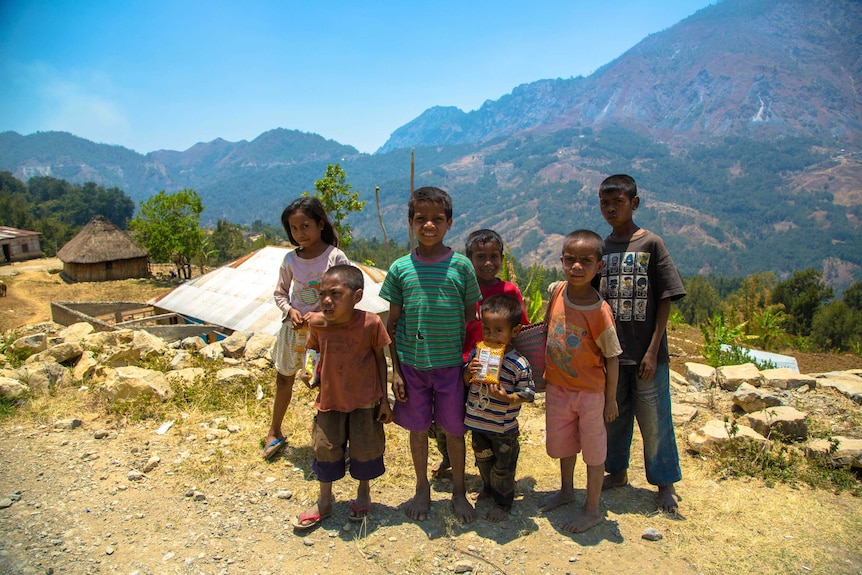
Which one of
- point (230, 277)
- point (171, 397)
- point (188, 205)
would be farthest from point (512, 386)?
point (188, 205)

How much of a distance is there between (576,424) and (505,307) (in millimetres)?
892

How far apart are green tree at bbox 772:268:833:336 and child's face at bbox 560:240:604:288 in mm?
28857

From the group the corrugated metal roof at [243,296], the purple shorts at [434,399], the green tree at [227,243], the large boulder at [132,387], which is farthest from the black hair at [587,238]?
the green tree at [227,243]

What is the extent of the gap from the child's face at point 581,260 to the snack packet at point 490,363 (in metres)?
0.58

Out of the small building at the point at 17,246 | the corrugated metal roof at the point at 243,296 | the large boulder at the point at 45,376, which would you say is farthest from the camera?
the small building at the point at 17,246

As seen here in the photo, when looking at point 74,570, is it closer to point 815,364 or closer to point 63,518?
point 63,518

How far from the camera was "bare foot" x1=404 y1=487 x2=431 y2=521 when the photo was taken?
2.90 m

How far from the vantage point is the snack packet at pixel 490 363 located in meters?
2.65

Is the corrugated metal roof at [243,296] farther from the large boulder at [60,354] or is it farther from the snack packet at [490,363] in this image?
the snack packet at [490,363]

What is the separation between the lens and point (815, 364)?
392 inches

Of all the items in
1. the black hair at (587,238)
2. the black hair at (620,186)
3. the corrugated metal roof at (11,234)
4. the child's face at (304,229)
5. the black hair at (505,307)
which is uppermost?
the corrugated metal roof at (11,234)

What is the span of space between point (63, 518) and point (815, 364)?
494 inches

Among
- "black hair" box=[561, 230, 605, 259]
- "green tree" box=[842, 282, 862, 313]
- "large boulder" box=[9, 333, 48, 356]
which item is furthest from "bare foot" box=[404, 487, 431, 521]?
"green tree" box=[842, 282, 862, 313]

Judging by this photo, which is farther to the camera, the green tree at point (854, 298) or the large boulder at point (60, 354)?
the green tree at point (854, 298)
